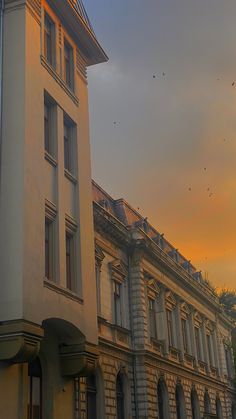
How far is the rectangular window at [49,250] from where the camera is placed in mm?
16438

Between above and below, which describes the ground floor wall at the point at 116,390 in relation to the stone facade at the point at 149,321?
below

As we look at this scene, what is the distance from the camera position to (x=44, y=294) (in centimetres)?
1538

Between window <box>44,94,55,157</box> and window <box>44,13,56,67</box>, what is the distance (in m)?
1.38

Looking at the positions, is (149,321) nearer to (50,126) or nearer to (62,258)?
(62,258)

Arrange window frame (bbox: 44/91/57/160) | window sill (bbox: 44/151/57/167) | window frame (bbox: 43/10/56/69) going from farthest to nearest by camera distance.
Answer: window frame (bbox: 43/10/56/69) → window frame (bbox: 44/91/57/160) → window sill (bbox: 44/151/57/167)

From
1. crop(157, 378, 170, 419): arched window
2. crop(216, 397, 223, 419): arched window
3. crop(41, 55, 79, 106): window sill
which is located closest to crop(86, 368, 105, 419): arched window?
crop(157, 378, 170, 419): arched window

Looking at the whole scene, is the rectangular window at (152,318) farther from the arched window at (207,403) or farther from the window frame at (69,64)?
the window frame at (69,64)

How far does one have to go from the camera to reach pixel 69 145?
19828 mm

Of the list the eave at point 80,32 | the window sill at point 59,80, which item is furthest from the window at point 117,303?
the eave at point 80,32

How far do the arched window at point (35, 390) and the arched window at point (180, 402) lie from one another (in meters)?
15.4

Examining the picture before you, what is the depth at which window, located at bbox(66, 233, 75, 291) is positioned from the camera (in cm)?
1772

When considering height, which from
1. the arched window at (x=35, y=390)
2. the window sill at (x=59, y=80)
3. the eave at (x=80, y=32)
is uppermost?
the eave at (x=80, y=32)

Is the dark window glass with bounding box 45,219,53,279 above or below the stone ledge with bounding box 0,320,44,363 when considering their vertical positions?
above

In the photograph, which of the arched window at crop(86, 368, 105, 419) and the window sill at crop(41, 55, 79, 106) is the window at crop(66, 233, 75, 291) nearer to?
the arched window at crop(86, 368, 105, 419)
